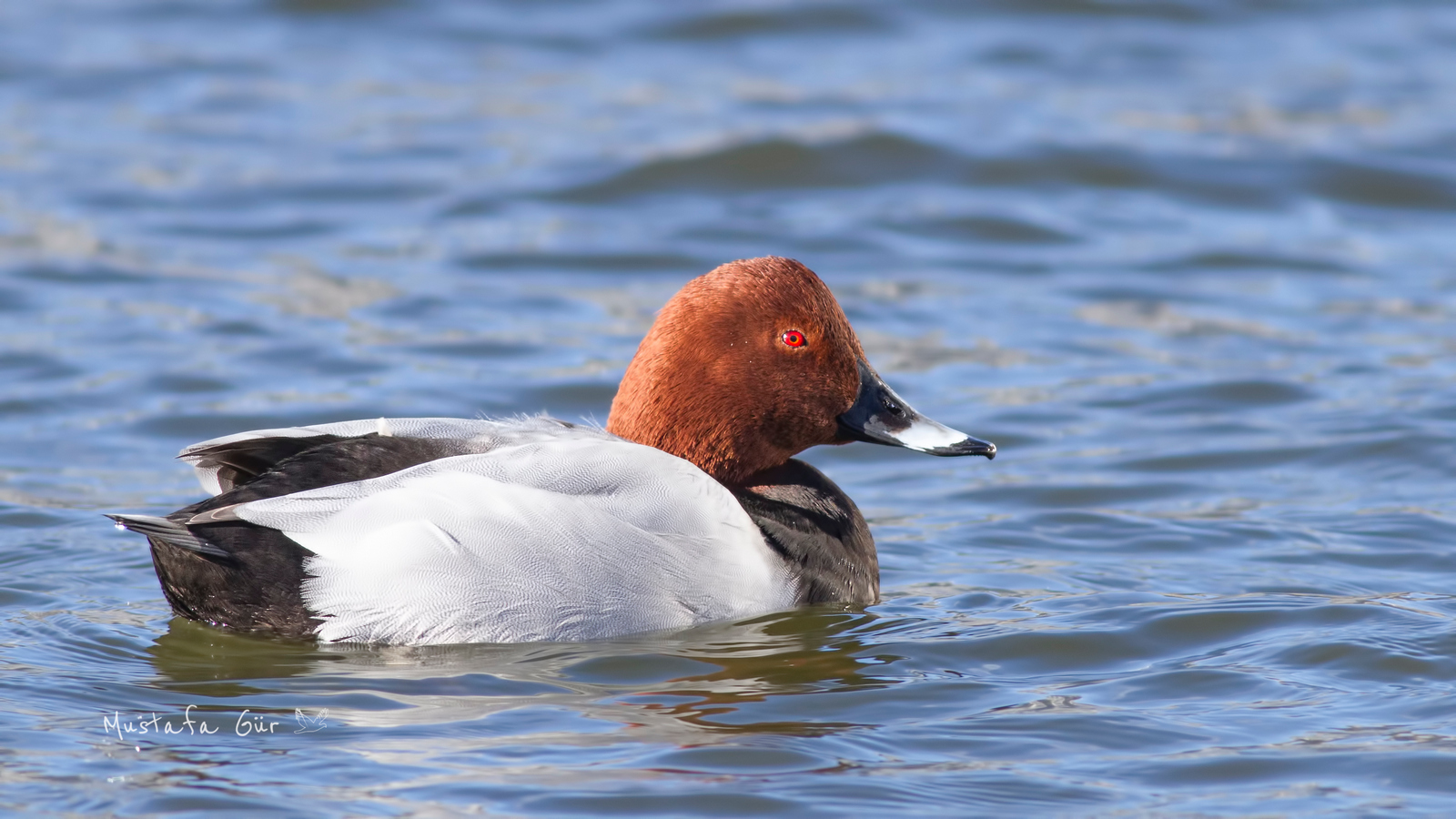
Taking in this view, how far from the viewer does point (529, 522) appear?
16.1 ft

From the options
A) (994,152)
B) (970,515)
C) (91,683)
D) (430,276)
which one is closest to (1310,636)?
(970,515)

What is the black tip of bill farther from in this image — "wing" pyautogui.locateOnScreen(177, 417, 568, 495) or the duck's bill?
"wing" pyautogui.locateOnScreen(177, 417, 568, 495)

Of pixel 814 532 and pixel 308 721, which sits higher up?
pixel 814 532

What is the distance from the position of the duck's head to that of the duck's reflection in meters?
0.64

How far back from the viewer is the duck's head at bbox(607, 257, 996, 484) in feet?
18.2

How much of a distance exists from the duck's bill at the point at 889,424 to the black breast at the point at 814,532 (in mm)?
217

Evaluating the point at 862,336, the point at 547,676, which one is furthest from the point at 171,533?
the point at 862,336

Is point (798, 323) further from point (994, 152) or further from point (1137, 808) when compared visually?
point (994, 152)

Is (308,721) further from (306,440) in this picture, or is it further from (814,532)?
(814,532)

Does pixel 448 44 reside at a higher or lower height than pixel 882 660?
higher

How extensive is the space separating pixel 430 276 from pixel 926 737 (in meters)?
5.72

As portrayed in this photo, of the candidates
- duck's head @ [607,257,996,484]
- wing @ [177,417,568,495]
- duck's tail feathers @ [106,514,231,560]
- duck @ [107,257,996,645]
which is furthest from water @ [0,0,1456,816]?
duck's head @ [607,257,996,484]

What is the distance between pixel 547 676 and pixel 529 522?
0.41 metres

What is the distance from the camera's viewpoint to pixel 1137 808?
13.6 ft
